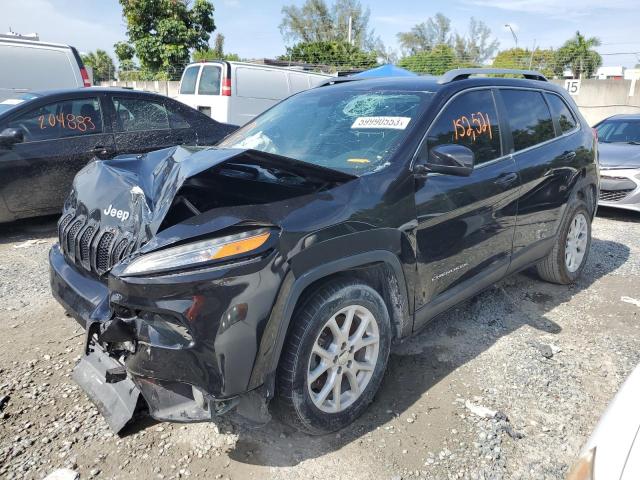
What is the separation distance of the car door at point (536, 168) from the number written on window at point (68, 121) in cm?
448

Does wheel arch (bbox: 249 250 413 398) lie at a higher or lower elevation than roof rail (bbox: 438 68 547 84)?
lower

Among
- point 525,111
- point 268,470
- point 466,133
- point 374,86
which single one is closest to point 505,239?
point 466,133

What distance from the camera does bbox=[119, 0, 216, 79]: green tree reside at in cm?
2714

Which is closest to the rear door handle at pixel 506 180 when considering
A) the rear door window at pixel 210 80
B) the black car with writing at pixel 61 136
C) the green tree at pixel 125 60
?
the black car with writing at pixel 61 136

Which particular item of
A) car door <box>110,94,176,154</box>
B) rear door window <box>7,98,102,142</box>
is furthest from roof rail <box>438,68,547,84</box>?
rear door window <box>7,98,102,142</box>

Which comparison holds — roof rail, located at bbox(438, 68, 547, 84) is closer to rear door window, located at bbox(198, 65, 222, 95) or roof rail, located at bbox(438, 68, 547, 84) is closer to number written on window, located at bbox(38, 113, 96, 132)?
number written on window, located at bbox(38, 113, 96, 132)

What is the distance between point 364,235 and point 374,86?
1395 mm

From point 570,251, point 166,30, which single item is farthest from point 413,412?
point 166,30

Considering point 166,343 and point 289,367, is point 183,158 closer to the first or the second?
point 166,343

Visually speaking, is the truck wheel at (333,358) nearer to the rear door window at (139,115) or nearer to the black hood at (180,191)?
the black hood at (180,191)

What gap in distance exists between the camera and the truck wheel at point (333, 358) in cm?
221

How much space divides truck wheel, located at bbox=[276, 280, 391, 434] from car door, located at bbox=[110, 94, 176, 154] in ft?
14.0

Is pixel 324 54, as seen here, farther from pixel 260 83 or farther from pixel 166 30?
pixel 260 83

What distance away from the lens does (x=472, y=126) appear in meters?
3.22
